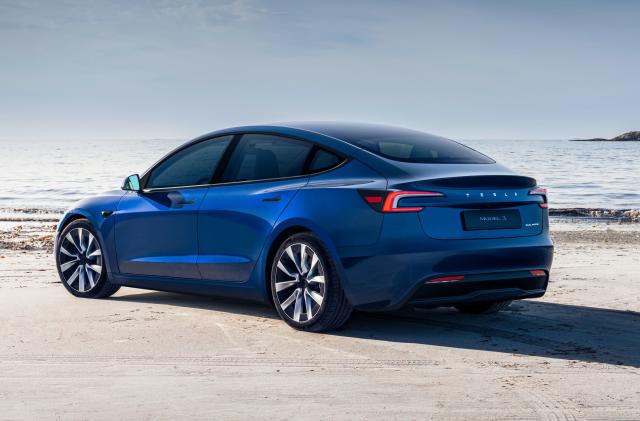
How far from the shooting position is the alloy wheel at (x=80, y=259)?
9.39 meters

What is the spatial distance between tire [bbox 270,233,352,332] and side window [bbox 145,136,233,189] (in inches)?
49.3

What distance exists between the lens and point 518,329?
759cm

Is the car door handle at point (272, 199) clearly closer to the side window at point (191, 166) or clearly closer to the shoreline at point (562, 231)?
the side window at point (191, 166)

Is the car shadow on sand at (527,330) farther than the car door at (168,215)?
No

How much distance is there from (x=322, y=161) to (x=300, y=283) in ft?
3.01

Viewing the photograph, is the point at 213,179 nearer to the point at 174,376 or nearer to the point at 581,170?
the point at 174,376

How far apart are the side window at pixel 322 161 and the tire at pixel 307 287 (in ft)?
1.75

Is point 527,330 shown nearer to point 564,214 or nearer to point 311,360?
point 311,360

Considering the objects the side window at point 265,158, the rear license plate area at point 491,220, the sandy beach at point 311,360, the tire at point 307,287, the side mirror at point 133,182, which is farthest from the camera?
the side mirror at point 133,182

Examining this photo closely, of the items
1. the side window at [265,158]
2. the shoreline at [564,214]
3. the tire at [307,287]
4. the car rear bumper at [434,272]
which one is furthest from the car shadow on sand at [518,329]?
the shoreline at [564,214]

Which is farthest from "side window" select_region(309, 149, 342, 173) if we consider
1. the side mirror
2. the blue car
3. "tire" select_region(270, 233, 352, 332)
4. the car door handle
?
the side mirror

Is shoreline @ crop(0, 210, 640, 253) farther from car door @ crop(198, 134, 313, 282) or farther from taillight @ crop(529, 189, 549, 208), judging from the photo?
taillight @ crop(529, 189, 549, 208)

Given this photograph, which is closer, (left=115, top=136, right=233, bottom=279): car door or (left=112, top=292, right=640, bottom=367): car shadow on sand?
(left=112, top=292, right=640, bottom=367): car shadow on sand

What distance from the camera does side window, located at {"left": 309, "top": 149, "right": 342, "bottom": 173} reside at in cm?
743
